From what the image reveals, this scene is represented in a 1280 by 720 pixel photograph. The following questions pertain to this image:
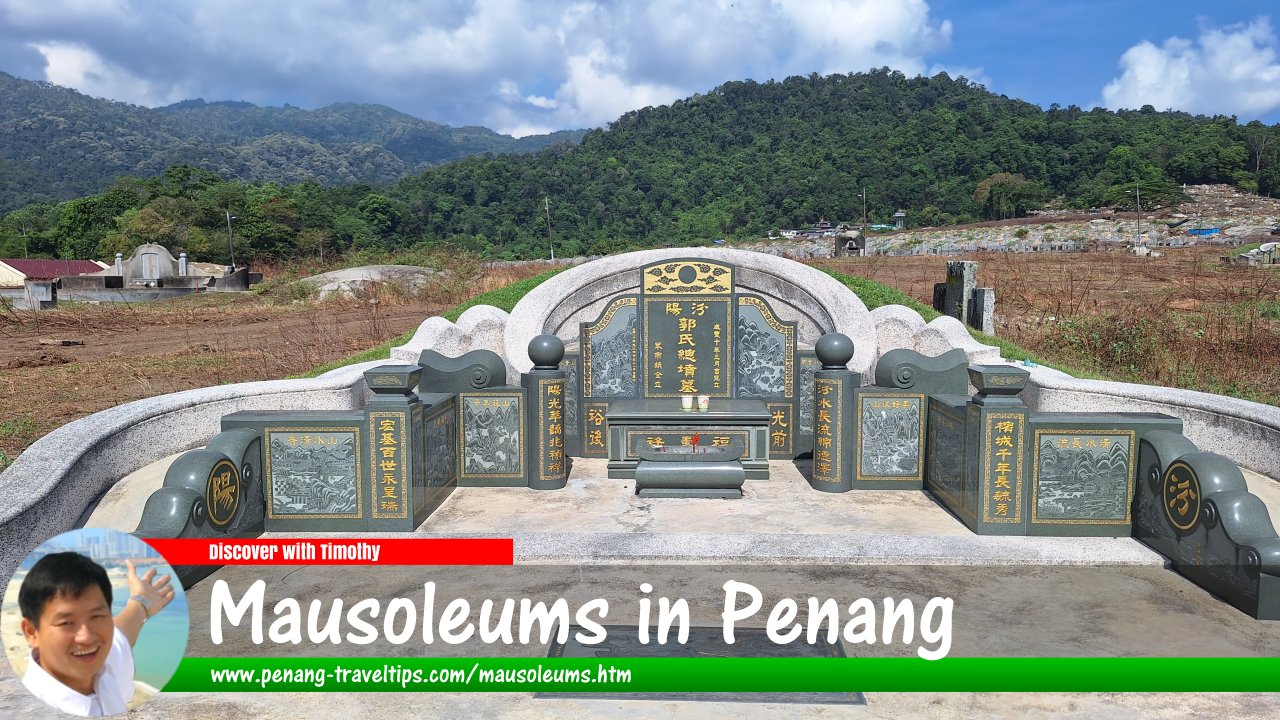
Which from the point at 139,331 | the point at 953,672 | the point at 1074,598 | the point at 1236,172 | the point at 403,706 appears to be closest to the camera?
the point at 953,672

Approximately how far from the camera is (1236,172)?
80.2m

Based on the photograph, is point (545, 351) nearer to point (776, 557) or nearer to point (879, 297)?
point (776, 557)

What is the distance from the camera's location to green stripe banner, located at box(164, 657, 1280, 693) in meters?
3.64

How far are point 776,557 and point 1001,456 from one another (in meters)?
2.19

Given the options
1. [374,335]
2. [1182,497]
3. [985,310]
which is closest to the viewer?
[1182,497]

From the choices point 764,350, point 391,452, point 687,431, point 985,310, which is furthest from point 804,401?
point 985,310

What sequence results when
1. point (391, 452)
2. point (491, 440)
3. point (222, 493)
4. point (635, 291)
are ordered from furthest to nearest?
1. point (635, 291)
2. point (491, 440)
3. point (391, 452)
4. point (222, 493)

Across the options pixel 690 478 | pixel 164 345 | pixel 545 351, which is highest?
pixel 545 351

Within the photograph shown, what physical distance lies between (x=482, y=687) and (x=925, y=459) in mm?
5924

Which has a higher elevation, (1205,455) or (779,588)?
(1205,455)

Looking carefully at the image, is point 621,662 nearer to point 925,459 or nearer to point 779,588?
point 779,588

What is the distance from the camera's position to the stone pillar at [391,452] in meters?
7.37

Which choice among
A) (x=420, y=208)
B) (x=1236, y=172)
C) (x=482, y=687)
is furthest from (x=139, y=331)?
(x=1236, y=172)

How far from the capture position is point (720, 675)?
360 centimetres
